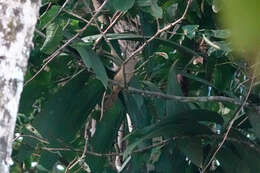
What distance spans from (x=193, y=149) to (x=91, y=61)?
52 cm

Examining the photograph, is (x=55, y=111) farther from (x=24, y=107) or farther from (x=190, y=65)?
(x=190, y=65)

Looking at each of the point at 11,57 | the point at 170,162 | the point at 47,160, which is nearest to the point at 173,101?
the point at 170,162

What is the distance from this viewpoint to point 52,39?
151cm

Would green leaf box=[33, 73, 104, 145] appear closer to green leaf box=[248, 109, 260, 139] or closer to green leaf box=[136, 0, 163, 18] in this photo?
green leaf box=[136, 0, 163, 18]

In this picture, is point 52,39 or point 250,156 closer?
point 52,39

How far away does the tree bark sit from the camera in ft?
2.64

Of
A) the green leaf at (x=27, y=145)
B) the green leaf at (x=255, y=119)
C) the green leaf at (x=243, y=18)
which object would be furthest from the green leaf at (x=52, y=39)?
the green leaf at (x=243, y=18)

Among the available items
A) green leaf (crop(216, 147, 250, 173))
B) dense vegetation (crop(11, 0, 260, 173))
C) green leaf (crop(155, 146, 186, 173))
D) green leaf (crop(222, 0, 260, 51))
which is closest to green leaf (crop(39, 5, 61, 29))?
dense vegetation (crop(11, 0, 260, 173))

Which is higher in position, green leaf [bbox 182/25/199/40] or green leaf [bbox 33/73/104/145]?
green leaf [bbox 182/25/199/40]

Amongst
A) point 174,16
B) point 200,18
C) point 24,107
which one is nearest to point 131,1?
point 174,16

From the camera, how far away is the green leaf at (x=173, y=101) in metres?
1.76

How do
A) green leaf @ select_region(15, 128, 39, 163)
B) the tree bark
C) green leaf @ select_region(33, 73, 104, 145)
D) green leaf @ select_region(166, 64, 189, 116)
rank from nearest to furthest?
the tree bark, green leaf @ select_region(166, 64, 189, 116), green leaf @ select_region(33, 73, 104, 145), green leaf @ select_region(15, 128, 39, 163)

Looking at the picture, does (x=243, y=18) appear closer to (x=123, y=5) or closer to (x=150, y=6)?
(x=123, y=5)

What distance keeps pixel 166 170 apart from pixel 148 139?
0.20 meters
